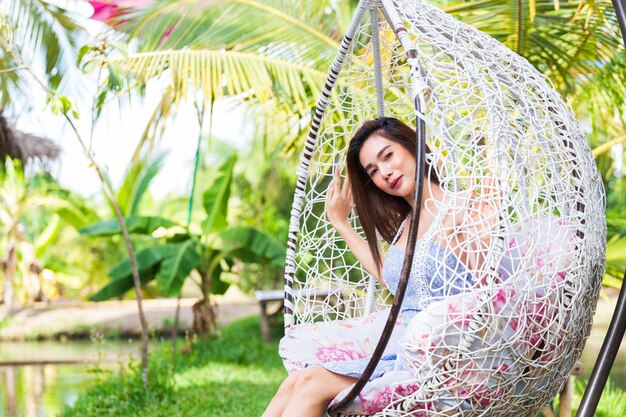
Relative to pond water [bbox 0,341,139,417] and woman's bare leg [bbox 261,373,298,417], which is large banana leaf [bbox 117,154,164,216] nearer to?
pond water [bbox 0,341,139,417]

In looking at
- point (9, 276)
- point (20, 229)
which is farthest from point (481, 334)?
point (20, 229)

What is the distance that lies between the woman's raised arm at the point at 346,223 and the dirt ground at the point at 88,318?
296 inches

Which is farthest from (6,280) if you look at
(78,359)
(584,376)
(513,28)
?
(513,28)

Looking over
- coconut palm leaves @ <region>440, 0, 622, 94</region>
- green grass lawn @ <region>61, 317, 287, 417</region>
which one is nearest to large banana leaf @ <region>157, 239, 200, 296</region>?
green grass lawn @ <region>61, 317, 287, 417</region>

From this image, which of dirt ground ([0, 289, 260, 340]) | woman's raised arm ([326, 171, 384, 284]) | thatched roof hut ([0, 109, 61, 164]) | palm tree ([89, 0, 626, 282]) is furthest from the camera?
dirt ground ([0, 289, 260, 340])

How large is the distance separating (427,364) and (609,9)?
2404 millimetres

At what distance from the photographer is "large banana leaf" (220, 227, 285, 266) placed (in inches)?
274

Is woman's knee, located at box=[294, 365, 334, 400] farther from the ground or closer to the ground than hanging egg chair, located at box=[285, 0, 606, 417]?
closer to the ground

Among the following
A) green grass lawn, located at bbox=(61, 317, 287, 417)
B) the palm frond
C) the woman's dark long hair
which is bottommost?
green grass lawn, located at bbox=(61, 317, 287, 417)

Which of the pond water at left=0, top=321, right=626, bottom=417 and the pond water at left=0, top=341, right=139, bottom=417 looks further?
the pond water at left=0, top=321, right=626, bottom=417

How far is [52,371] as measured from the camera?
25.1 ft

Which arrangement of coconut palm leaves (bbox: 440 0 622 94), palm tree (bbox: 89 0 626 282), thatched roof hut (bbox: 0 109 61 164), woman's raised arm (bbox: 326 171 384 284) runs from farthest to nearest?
thatched roof hut (bbox: 0 109 61 164), palm tree (bbox: 89 0 626 282), coconut palm leaves (bbox: 440 0 622 94), woman's raised arm (bbox: 326 171 384 284)

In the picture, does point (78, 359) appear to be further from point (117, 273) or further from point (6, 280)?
point (6, 280)

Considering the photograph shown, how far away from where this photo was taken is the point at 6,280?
11.4 m
